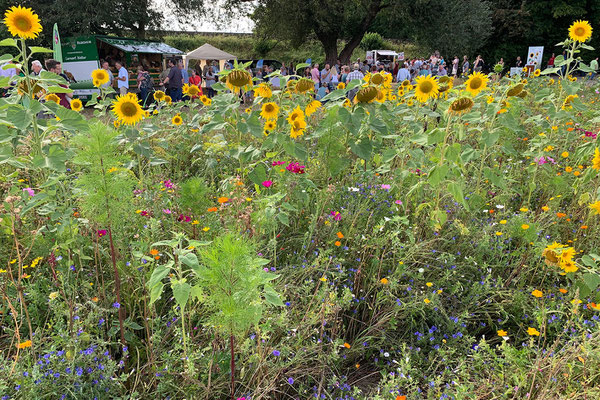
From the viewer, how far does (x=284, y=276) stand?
2082mm

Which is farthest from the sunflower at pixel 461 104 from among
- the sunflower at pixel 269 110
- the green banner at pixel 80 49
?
the green banner at pixel 80 49

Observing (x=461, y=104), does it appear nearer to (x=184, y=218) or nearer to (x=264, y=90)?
(x=264, y=90)

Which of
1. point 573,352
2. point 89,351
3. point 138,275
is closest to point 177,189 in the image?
point 138,275

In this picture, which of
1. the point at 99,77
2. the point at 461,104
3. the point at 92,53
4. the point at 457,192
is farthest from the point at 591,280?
the point at 92,53

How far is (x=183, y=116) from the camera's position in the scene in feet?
13.0

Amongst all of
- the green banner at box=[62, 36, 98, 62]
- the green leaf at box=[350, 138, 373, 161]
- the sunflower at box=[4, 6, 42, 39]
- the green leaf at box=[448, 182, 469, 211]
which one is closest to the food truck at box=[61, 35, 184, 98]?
the green banner at box=[62, 36, 98, 62]

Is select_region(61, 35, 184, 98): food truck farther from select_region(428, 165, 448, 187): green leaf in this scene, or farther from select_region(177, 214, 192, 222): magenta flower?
select_region(428, 165, 448, 187): green leaf

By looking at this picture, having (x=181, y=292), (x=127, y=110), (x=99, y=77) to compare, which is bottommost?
(x=181, y=292)

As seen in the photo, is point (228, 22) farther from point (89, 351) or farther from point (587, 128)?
point (89, 351)

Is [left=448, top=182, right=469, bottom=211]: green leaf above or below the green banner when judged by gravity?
below

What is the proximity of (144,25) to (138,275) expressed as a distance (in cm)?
2240

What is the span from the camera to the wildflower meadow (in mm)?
1439

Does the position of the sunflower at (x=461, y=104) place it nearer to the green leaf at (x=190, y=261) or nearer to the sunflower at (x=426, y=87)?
the sunflower at (x=426, y=87)

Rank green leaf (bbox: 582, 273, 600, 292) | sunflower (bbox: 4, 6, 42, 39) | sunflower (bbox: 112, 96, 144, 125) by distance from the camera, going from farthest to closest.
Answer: sunflower (bbox: 112, 96, 144, 125) → sunflower (bbox: 4, 6, 42, 39) → green leaf (bbox: 582, 273, 600, 292)
